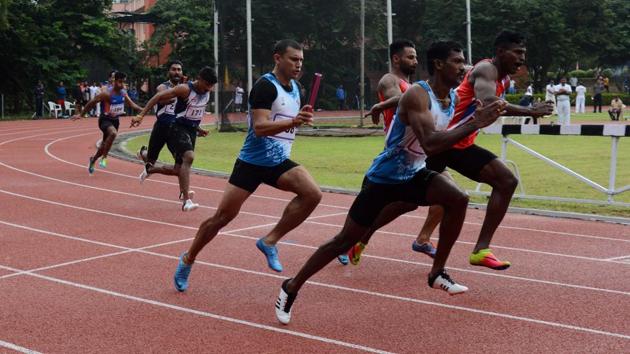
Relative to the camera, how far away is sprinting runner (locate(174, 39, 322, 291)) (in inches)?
248

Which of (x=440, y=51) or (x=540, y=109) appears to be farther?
(x=540, y=109)

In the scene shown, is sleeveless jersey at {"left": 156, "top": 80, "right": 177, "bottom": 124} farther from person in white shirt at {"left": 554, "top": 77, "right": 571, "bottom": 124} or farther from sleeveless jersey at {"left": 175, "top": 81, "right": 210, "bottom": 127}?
person in white shirt at {"left": 554, "top": 77, "right": 571, "bottom": 124}

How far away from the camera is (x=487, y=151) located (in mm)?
6383

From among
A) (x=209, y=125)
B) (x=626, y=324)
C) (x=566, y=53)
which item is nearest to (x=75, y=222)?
(x=626, y=324)

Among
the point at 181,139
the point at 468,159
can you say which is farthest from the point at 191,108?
the point at 468,159

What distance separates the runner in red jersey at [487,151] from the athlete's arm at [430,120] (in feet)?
3.08

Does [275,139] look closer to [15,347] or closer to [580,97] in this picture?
[15,347]

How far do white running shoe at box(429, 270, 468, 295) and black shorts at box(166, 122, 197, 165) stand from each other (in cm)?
587

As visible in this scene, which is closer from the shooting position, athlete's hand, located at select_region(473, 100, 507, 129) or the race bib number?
athlete's hand, located at select_region(473, 100, 507, 129)

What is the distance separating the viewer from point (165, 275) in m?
7.09

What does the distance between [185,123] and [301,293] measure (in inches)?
206

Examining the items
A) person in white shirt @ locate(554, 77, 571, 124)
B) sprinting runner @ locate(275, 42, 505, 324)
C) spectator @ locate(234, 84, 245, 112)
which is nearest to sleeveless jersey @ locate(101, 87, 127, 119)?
sprinting runner @ locate(275, 42, 505, 324)

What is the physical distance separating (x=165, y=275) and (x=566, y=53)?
4700 centimetres

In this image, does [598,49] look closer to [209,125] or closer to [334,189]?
[209,125]
